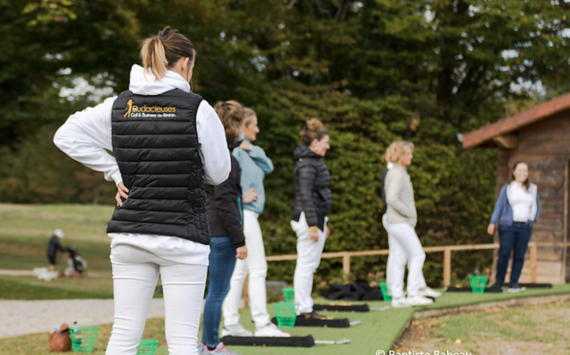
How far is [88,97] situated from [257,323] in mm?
12451

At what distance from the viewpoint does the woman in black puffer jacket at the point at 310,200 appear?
5945 mm

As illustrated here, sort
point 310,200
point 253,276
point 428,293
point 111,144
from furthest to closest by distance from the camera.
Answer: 1. point 428,293
2. point 310,200
3. point 253,276
4. point 111,144

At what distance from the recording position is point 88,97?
1634 cm

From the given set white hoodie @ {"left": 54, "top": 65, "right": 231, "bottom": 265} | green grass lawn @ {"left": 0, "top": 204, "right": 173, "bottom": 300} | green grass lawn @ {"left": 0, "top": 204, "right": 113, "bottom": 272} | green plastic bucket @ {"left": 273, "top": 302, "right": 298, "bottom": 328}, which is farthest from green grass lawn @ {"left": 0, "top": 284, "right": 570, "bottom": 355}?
green grass lawn @ {"left": 0, "top": 204, "right": 113, "bottom": 272}

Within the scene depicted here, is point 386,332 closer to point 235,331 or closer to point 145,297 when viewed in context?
point 235,331

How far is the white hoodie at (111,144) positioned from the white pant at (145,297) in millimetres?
60

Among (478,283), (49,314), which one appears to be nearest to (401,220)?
(478,283)

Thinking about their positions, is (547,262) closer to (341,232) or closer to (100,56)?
(341,232)

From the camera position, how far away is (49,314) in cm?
984

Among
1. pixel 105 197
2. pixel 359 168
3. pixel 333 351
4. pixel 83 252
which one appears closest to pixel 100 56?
pixel 359 168

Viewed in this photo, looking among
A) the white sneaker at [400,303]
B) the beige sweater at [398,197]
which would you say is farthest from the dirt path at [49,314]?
the beige sweater at [398,197]

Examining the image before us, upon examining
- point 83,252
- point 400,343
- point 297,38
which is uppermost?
point 297,38

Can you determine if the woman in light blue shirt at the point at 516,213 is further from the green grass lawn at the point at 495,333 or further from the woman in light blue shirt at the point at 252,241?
the woman in light blue shirt at the point at 252,241

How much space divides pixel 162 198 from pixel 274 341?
2.79 metres
